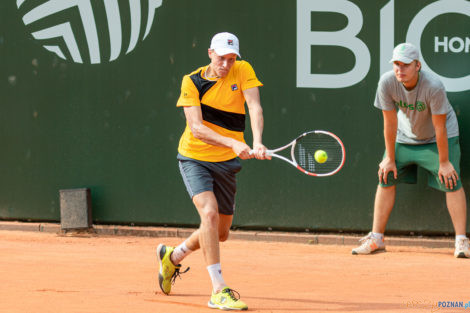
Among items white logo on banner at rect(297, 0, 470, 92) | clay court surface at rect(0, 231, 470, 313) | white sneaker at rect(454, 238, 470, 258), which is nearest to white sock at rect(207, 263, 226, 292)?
clay court surface at rect(0, 231, 470, 313)

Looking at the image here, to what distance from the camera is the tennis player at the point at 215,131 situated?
5.12 metres

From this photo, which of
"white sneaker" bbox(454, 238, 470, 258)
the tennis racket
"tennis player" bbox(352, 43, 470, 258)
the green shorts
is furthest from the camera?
the green shorts

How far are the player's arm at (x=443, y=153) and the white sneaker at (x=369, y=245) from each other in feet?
2.64

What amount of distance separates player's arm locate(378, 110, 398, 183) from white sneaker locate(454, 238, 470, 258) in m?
0.82

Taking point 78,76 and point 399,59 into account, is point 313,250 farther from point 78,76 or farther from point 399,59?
point 78,76

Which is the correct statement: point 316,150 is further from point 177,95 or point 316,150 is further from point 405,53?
point 177,95

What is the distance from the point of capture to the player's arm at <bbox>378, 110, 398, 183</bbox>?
281 inches

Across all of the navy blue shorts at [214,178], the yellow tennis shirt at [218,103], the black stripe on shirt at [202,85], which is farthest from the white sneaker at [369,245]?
the black stripe on shirt at [202,85]

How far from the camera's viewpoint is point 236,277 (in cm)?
622

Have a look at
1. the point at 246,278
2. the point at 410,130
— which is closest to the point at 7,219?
the point at 246,278

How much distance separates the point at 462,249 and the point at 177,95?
3.15 metres

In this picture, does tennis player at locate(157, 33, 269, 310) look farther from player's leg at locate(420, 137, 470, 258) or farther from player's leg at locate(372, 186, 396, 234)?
player's leg at locate(420, 137, 470, 258)

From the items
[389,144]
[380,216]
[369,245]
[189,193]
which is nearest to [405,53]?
[389,144]

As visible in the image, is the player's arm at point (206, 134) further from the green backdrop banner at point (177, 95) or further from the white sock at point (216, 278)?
the green backdrop banner at point (177, 95)
